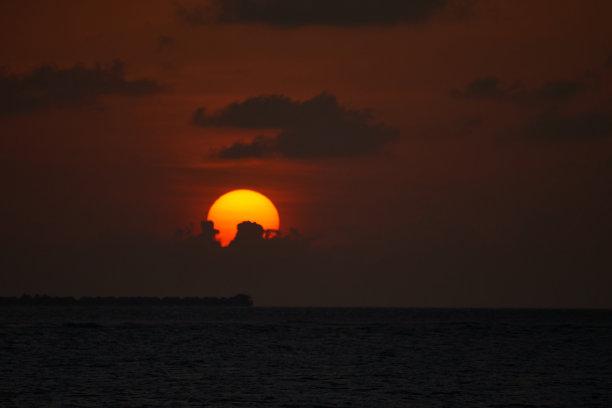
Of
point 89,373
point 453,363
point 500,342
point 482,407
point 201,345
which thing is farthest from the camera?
point 500,342

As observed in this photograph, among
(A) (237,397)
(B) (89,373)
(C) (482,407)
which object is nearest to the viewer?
(C) (482,407)

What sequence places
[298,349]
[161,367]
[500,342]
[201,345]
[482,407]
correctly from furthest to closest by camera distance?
[500,342] < [201,345] < [298,349] < [161,367] < [482,407]

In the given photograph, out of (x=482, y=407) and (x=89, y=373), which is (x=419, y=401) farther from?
(x=89, y=373)

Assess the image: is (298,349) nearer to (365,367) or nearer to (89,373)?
(365,367)

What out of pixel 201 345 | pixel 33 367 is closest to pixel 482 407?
pixel 33 367

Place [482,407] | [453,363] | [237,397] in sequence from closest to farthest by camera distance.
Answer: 1. [482,407]
2. [237,397]
3. [453,363]

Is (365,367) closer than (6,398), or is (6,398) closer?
(6,398)

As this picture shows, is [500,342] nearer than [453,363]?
No

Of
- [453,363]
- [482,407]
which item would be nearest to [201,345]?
[453,363]
